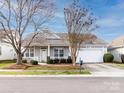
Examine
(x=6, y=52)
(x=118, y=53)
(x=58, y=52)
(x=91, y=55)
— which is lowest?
(x=91, y=55)

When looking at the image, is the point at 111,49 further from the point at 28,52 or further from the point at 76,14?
the point at 76,14

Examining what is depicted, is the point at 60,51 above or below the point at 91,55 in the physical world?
above

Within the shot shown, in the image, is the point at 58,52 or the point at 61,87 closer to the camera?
the point at 61,87

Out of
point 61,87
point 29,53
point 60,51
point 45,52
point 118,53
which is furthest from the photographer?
point 118,53

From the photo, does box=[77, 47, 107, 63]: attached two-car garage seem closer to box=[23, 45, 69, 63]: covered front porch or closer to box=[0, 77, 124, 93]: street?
box=[23, 45, 69, 63]: covered front porch

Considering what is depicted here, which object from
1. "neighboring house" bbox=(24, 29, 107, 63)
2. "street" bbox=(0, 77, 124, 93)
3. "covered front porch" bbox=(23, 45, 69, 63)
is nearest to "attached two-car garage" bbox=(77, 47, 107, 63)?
"neighboring house" bbox=(24, 29, 107, 63)

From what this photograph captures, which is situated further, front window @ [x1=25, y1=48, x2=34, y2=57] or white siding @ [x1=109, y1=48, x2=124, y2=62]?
white siding @ [x1=109, y1=48, x2=124, y2=62]

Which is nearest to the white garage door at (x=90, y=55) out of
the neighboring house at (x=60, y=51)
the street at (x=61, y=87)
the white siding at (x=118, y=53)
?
the neighboring house at (x=60, y=51)

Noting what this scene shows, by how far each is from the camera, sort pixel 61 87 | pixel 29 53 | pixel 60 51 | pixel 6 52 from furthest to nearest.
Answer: pixel 6 52, pixel 60 51, pixel 29 53, pixel 61 87

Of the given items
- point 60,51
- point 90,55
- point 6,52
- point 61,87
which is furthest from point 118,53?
point 61,87

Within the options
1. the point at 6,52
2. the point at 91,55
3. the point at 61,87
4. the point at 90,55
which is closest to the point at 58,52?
the point at 90,55

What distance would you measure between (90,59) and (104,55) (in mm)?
2304

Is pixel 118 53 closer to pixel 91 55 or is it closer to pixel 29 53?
pixel 91 55

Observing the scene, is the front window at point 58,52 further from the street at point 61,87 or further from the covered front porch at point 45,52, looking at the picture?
the street at point 61,87
